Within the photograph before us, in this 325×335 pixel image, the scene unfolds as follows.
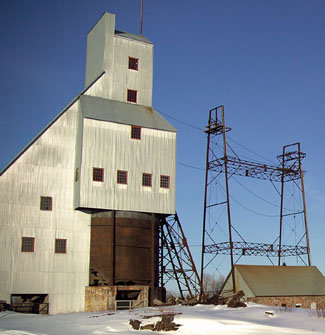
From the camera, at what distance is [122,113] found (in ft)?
128

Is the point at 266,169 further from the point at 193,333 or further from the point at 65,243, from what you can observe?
the point at 193,333

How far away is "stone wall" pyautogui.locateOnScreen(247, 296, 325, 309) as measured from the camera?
4591 centimetres

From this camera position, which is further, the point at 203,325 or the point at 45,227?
the point at 45,227

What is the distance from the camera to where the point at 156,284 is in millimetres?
38188

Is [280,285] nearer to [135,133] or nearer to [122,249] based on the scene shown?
[122,249]

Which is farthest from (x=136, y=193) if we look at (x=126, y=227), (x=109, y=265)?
(x=109, y=265)

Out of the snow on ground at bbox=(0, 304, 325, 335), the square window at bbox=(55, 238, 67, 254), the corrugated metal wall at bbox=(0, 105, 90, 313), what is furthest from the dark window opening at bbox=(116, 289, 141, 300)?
the snow on ground at bbox=(0, 304, 325, 335)

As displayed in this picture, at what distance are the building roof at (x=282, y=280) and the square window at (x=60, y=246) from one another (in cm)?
1851

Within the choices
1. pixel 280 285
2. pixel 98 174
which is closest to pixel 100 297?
pixel 98 174

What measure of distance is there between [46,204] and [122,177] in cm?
561

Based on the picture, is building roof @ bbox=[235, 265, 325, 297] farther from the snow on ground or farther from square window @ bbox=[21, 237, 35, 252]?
the snow on ground

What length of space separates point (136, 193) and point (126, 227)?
99.3 inches

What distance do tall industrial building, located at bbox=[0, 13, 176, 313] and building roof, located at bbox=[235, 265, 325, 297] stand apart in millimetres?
12173

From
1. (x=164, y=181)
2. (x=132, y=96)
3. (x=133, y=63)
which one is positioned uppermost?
(x=133, y=63)
